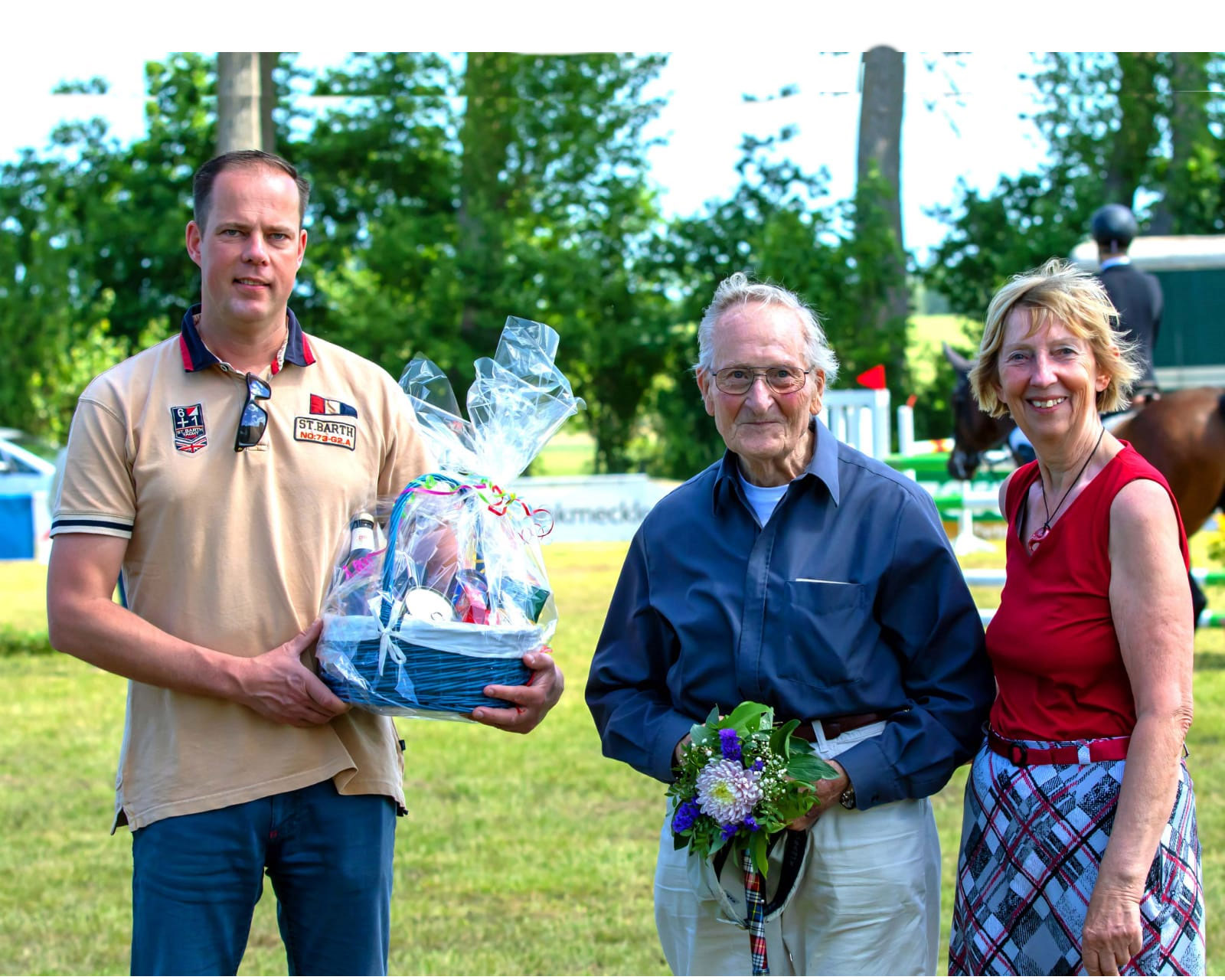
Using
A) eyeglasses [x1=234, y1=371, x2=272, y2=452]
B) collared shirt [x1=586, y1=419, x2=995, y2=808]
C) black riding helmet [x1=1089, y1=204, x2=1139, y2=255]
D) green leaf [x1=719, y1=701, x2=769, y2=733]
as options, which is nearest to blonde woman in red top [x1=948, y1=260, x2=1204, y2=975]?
collared shirt [x1=586, y1=419, x2=995, y2=808]

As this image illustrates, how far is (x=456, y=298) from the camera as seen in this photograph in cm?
1819

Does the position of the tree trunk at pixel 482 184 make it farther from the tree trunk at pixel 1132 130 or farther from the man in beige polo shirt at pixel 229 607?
the man in beige polo shirt at pixel 229 607

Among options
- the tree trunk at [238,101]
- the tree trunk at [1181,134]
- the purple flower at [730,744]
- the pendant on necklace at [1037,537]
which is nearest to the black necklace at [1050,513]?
the pendant on necklace at [1037,537]

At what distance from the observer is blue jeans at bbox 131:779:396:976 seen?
242 cm

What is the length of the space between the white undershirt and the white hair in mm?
249

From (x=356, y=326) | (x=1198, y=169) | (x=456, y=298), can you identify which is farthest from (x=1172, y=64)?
(x=356, y=326)

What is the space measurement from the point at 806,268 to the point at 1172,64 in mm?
6341

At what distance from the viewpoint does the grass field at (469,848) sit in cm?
422

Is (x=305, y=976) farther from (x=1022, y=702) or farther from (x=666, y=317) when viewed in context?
(x=666, y=317)

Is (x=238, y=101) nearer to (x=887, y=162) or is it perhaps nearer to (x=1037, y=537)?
(x=1037, y=537)

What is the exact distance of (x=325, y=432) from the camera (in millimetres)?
2543

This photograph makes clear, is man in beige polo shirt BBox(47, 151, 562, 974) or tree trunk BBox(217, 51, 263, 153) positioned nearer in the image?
man in beige polo shirt BBox(47, 151, 562, 974)

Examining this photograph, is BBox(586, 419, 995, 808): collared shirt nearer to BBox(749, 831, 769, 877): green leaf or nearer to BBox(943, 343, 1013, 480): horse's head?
BBox(749, 831, 769, 877): green leaf

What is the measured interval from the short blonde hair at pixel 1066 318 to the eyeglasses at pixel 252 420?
4.55ft
